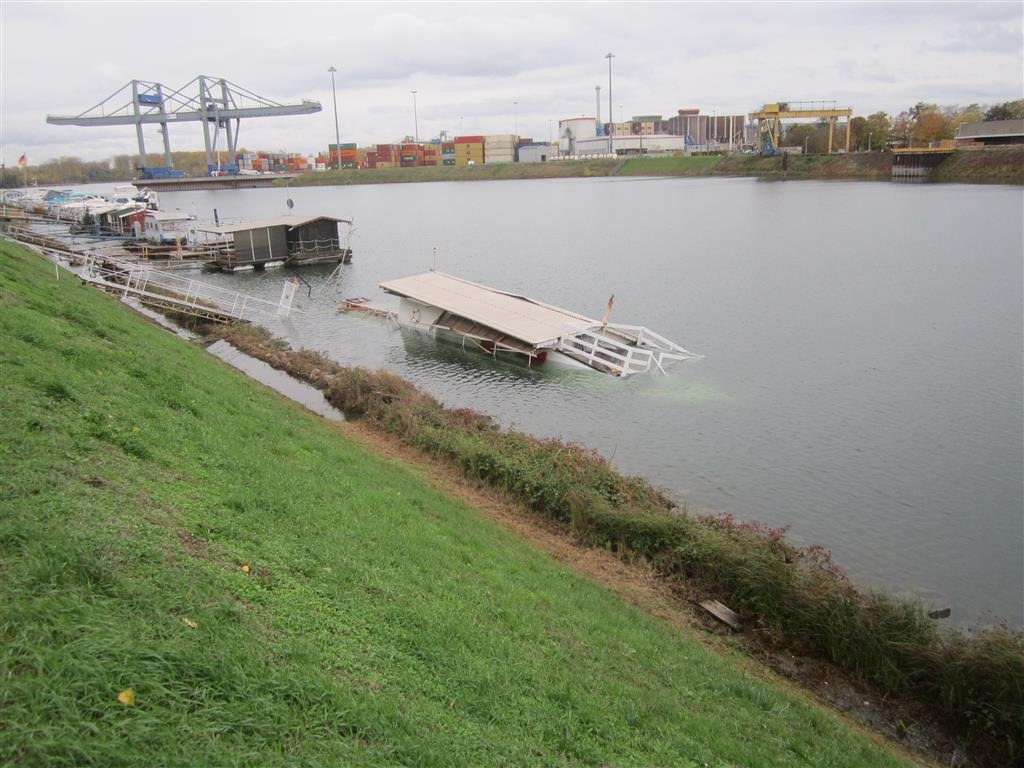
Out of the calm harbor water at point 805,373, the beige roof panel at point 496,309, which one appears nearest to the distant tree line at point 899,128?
the calm harbor water at point 805,373

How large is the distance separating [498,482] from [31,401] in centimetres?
974

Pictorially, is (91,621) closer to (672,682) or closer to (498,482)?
(672,682)

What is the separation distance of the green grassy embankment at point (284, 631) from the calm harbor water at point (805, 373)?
8.22 m

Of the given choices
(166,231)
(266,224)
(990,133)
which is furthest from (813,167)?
(166,231)

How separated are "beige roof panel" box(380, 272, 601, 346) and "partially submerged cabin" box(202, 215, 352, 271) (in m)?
21.2

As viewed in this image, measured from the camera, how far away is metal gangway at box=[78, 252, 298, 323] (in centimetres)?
3725

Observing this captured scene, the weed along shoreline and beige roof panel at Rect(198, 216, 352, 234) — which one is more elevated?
beige roof panel at Rect(198, 216, 352, 234)

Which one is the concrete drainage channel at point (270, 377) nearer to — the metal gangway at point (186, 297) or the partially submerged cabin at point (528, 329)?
the metal gangway at point (186, 297)

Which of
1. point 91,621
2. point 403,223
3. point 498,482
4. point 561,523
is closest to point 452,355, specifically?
point 498,482

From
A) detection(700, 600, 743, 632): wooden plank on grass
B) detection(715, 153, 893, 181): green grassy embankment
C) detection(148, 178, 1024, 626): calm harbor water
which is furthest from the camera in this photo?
detection(715, 153, 893, 181): green grassy embankment

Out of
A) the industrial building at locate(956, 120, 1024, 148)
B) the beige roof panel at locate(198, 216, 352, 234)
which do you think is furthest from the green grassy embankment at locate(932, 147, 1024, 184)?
the beige roof panel at locate(198, 216, 352, 234)

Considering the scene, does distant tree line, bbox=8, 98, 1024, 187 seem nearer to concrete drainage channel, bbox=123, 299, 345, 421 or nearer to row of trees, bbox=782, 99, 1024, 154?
row of trees, bbox=782, 99, 1024, 154

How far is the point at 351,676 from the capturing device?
668cm

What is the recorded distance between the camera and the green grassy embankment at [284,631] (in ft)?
17.9
